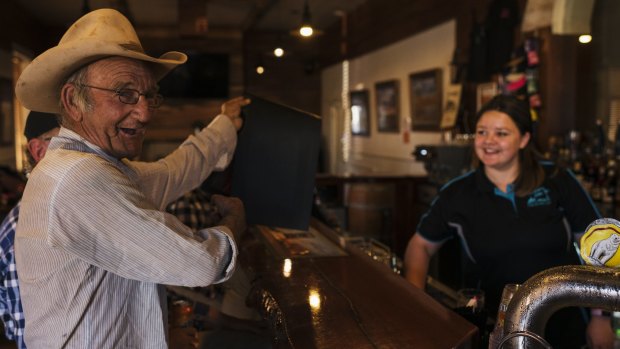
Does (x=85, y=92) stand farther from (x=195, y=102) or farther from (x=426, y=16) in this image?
(x=195, y=102)

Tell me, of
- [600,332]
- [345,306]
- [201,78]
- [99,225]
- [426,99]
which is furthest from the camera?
[201,78]

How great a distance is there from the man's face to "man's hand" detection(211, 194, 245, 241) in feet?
0.98

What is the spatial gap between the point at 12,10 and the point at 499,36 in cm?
658

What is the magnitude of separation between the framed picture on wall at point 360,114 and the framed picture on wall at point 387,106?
0.59 meters

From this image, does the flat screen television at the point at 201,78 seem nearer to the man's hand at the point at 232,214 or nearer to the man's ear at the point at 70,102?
the man's hand at the point at 232,214

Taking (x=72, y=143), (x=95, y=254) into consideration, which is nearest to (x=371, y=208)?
(x=72, y=143)

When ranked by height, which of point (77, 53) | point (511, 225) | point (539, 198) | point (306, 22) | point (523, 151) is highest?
point (306, 22)

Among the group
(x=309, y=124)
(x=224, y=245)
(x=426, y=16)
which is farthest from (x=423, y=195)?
(x=224, y=245)

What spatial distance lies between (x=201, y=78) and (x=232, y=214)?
9.80m

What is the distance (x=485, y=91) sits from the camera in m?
5.63

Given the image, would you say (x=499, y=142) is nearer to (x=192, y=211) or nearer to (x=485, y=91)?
(x=192, y=211)

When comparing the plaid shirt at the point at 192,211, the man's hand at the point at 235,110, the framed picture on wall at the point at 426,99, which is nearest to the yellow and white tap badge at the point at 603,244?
the man's hand at the point at 235,110

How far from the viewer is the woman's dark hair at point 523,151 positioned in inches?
91.6

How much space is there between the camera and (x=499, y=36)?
526 cm
